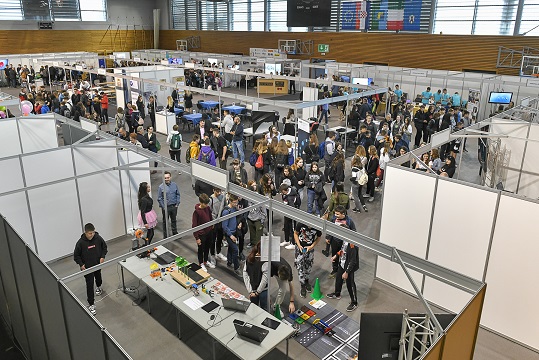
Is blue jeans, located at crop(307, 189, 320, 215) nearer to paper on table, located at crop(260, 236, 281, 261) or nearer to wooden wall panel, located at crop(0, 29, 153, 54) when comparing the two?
paper on table, located at crop(260, 236, 281, 261)

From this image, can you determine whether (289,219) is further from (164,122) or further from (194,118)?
(164,122)

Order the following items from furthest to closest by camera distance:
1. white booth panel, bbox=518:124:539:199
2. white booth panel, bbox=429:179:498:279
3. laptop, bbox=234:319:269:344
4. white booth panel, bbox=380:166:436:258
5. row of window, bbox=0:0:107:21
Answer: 1. row of window, bbox=0:0:107:21
2. white booth panel, bbox=518:124:539:199
3. white booth panel, bbox=380:166:436:258
4. white booth panel, bbox=429:179:498:279
5. laptop, bbox=234:319:269:344

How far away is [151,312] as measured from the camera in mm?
6383

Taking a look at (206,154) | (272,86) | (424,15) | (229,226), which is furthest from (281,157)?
(424,15)

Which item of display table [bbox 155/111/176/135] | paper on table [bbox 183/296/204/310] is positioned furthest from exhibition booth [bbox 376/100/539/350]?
display table [bbox 155/111/176/135]

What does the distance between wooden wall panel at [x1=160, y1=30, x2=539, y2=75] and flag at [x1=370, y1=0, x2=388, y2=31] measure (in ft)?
1.69

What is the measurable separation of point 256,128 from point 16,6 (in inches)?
1083

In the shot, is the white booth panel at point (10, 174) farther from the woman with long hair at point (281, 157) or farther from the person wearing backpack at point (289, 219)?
the woman with long hair at point (281, 157)

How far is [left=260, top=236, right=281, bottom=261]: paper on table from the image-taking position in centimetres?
538

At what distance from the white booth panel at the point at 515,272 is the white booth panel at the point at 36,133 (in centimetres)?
990

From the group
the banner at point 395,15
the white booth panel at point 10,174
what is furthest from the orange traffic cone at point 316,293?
the banner at point 395,15

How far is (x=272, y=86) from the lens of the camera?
86.3 ft

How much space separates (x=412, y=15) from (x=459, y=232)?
20.9 m

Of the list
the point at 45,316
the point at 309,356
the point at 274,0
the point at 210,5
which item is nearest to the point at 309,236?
the point at 309,356
